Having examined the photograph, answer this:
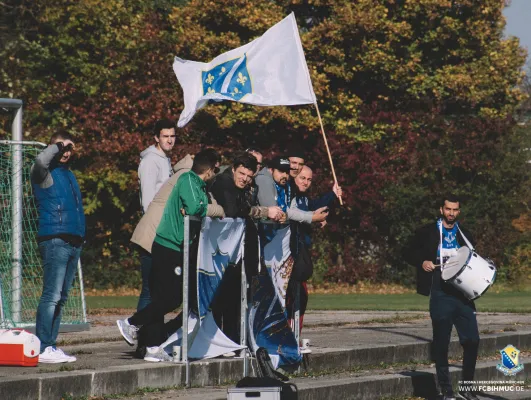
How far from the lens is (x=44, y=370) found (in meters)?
9.27

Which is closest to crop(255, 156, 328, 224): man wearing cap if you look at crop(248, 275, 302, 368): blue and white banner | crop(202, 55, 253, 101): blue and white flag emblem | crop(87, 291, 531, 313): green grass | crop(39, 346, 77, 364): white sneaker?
crop(248, 275, 302, 368): blue and white banner

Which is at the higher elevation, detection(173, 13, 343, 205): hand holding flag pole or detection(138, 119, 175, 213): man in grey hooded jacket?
detection(173, 13, 343, 205): hand holding flag pole

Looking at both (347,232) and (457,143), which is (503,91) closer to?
(457,143)

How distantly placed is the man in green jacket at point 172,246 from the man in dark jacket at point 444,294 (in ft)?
6.88

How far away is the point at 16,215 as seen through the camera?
14.2 meters

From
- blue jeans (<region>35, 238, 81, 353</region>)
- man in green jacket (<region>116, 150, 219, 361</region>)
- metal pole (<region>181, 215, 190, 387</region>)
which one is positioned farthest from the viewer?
blue jeans (<region>35, 238, 81, 353</region>)

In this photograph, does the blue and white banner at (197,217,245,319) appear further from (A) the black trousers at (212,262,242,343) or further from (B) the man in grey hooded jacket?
(B) the man in grey hooded jacket

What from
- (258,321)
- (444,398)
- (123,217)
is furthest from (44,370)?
(123,217)

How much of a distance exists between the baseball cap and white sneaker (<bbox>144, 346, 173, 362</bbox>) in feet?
6.92

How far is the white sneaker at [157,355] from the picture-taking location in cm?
995

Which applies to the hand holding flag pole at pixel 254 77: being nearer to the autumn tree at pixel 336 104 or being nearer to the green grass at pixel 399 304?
the green grass at pixel 399 304

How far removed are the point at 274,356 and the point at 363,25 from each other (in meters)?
22.1

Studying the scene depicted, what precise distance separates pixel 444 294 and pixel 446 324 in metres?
0.27

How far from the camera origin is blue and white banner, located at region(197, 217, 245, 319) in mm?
9773
